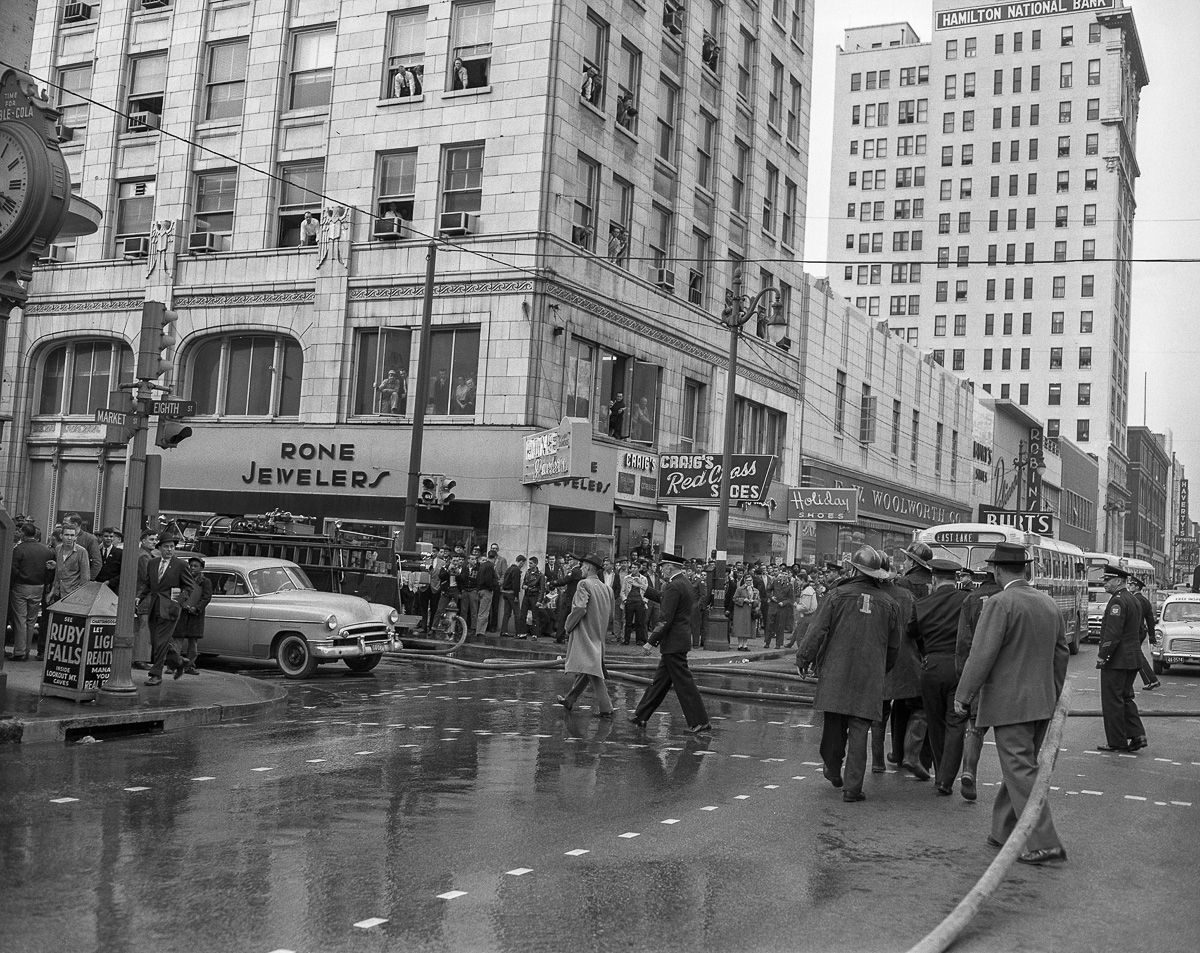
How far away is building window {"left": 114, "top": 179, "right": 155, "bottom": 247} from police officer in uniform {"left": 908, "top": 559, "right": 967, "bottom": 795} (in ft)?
96.7

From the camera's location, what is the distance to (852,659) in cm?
966

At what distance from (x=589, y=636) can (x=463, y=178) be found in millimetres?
19854

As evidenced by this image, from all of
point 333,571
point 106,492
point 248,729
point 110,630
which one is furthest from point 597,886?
point 106,492

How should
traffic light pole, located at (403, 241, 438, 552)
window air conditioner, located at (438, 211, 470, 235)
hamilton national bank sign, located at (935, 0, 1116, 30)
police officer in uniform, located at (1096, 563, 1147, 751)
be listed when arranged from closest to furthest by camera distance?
police officer in uniform, located at (1096, 563, 1147, 751) → traffic light pole, located at (403, 241, 438, 552) → window air conditioner, located at (438, 211, 470, 235) → hamilton national bank sign, located at (935, 0, 1116, 30)

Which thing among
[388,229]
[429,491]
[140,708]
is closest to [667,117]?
[388,229]

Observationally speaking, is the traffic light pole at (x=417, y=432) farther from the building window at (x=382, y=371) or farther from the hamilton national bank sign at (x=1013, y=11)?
the hamilton national bank sign at (x=1013, y=11)

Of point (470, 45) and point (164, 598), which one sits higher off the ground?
point (470, 45)

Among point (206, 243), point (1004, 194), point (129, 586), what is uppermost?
point (1004, 194)

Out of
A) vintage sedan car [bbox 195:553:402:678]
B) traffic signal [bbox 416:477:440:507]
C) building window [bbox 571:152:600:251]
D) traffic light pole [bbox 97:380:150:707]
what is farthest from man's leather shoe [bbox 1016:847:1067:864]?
building window [bbox 571:152:600:251]

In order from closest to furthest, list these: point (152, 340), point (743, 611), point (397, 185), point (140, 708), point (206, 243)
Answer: point (140, 708) < point (152, 340) < point (743, 611) < point (397, 185) < point (206, 243)

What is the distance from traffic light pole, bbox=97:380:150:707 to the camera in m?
12.9

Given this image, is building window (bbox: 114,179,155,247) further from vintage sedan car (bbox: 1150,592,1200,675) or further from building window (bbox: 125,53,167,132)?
vintage sedan car (bbox: 1150,592,1200,675)

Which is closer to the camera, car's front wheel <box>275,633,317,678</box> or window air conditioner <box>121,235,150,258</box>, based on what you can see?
car's front wheel <box>275,633,317,678</box>

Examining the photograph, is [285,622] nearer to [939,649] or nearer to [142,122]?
[939,649]
